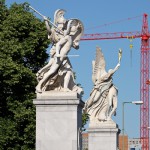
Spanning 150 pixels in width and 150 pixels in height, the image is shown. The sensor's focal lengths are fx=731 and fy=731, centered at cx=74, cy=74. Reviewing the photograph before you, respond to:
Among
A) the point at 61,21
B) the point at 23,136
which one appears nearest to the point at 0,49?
the point at 23,136

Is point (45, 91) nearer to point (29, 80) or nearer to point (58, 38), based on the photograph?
point (58, 38)

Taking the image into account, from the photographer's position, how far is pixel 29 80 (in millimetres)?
42875

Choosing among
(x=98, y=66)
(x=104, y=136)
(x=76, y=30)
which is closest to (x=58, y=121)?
(x=76, y=30)

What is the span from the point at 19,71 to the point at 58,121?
1452cm

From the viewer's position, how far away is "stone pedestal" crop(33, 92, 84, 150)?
27.8m

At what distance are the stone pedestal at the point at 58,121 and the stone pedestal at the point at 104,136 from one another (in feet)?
37.4

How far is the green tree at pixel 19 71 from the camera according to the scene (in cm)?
4150

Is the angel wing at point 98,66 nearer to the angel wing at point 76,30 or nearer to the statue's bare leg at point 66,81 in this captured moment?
the angel wing at point 76,30

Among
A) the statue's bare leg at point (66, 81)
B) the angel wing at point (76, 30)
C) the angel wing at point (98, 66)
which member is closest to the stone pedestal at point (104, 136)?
the angel wing at point (98, 66)

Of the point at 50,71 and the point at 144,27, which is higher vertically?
the point at 144,27

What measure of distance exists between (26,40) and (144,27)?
2174 inches

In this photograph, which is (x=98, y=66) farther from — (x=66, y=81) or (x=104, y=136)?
(x=66, y=81)

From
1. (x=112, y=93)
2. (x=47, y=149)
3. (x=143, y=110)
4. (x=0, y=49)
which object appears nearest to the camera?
(x=47, y=149)

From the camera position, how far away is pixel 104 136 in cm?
3975
